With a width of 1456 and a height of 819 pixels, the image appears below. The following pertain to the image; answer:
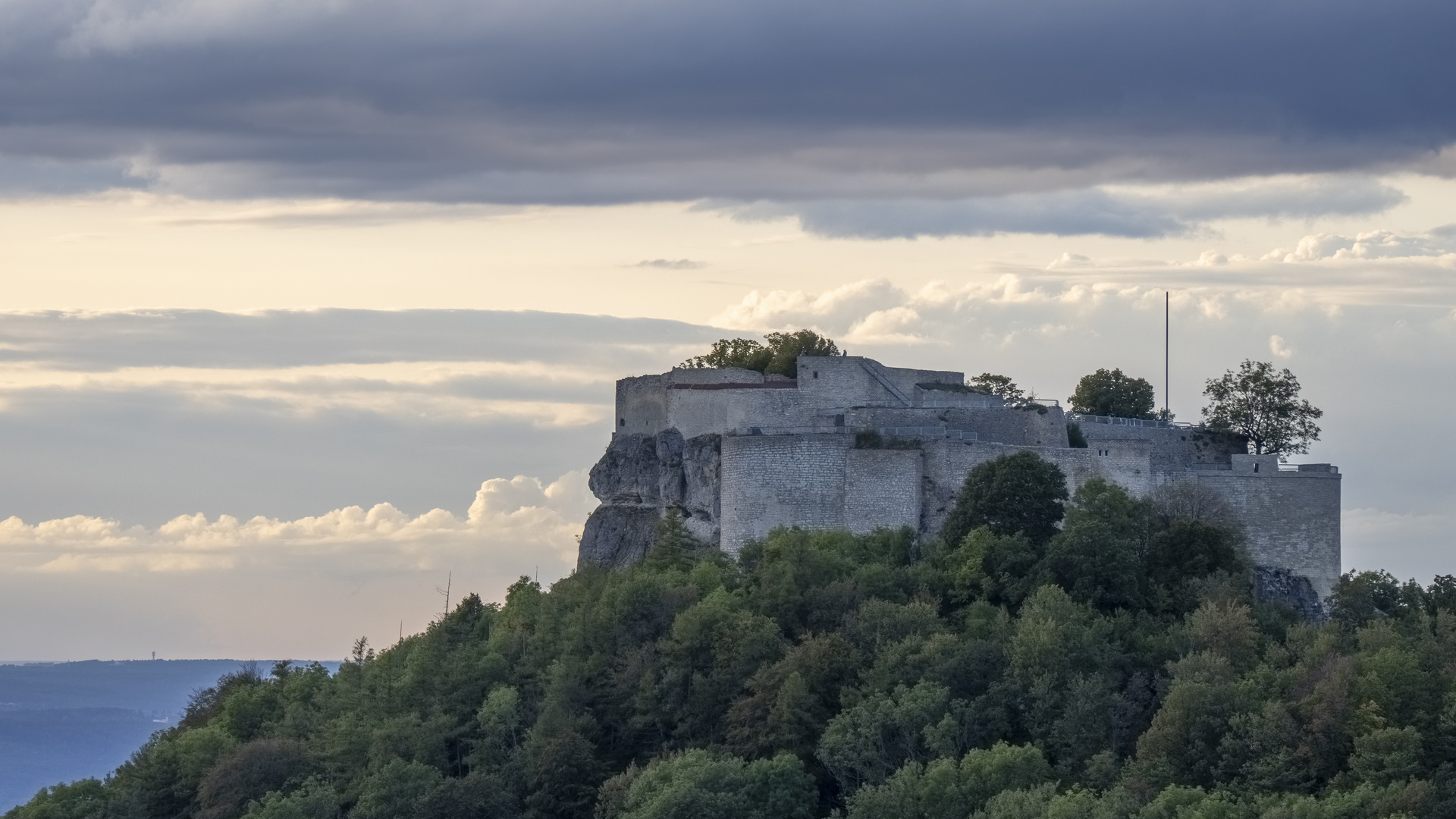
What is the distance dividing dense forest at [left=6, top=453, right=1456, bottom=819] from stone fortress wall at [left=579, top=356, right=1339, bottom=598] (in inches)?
30.3

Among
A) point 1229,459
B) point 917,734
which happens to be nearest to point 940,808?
point 917,734

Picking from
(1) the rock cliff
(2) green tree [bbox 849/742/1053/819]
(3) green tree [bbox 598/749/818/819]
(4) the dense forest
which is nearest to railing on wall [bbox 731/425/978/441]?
(1) the rock cliff

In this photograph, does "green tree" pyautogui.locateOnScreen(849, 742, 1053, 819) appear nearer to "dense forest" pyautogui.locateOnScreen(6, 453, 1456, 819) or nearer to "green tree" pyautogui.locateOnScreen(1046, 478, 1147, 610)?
"dense forest" pyautogui.locateOnScreen(6, 453, 1456, 819)

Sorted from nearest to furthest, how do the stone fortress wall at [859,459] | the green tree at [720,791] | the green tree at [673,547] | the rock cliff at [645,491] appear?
1. the green tree at [720,791]
2. the stone fortress wall at [859,459]
3. the rock cliff at [645,491]
4. the green tree at [673,547]

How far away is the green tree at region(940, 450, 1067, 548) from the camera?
64250mm

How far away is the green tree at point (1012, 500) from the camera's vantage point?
211 ft

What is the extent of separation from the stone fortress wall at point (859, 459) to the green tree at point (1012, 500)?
24.8 inches

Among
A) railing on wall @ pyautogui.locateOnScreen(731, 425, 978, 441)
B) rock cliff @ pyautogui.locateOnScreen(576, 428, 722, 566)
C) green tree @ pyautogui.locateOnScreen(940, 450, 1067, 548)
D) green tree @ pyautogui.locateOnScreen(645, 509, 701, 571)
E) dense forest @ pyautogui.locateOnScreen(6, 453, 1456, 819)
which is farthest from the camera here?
green tree @ pyautogui.locateOnScreen(645, 509, 701, 571)

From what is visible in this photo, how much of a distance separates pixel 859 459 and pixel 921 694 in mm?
8730

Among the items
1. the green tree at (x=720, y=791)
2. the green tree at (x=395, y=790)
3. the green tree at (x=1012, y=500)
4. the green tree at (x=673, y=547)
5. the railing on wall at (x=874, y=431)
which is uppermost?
the railing on wall at (x=874, y=431)

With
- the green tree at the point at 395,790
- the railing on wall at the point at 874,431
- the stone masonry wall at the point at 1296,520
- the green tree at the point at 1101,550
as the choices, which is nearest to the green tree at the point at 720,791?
the green tree at the point at 395,790

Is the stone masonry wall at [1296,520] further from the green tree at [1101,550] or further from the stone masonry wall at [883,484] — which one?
the stone masonry wall at [883,484]

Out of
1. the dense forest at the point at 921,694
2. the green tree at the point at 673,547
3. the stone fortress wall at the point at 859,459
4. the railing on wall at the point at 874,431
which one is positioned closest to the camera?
the dense forest at the point at 921,694

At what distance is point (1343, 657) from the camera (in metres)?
56.5
